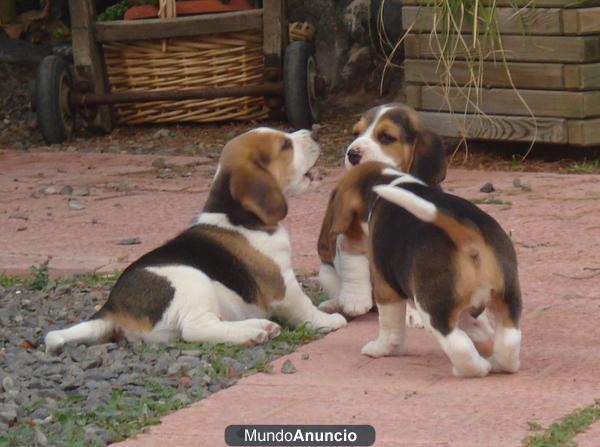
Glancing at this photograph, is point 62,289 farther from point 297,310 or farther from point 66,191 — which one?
point 66,191

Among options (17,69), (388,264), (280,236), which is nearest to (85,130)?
(17,69)

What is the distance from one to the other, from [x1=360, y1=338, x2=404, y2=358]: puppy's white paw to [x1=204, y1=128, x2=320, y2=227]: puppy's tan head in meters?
0.76

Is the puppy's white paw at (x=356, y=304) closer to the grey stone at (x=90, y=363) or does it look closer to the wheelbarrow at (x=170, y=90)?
the grey stone at (x=90, y=363)

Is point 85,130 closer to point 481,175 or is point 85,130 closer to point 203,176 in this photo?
point 203,176

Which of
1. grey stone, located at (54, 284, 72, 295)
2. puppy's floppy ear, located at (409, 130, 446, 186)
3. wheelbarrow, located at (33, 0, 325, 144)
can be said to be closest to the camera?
puppy's floppy ear, located at (409, 130, 446, 186)

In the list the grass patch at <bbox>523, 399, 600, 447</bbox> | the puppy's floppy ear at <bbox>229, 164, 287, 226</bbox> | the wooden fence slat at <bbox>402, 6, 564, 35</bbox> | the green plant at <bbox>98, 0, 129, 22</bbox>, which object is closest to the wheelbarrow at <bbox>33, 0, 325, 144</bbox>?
the green plant at <bbox>98, 0, 129, 22</bbox>

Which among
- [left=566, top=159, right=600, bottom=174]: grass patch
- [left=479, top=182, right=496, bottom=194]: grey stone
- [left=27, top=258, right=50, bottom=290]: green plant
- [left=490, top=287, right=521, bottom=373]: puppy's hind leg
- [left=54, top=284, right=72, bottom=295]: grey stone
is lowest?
[left=566, top=159, right=600, bottom=174]: grass patch

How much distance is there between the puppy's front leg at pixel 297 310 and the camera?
225 inches

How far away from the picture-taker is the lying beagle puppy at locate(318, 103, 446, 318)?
19.9 ft

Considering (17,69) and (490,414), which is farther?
(17,69)

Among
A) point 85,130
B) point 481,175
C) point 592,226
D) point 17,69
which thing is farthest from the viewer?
point 17,69

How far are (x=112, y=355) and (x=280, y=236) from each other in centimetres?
96

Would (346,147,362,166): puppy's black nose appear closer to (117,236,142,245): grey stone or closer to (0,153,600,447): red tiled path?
(0,153,600,447): red tiled path

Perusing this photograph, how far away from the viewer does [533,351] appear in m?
5.23
